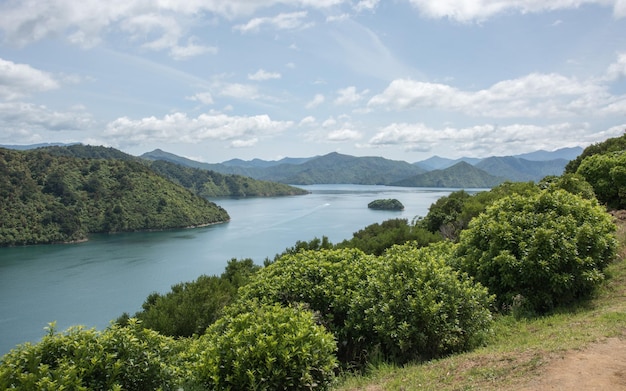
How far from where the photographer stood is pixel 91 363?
4383 mm

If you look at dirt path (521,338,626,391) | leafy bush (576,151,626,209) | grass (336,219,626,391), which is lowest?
grass (336,219,626,391)

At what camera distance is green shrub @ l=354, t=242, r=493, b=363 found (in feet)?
22.4

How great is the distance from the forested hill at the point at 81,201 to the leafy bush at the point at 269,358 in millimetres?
96057

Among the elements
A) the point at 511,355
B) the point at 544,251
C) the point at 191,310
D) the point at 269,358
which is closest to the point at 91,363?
the point at 269,358

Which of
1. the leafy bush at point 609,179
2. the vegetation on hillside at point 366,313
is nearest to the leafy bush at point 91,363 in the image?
the vegetation on hillside at point 366,313

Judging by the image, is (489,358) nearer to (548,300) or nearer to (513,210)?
(548,300)

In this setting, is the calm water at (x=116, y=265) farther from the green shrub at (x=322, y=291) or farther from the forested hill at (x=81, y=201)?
the green shrub at (x=322, y=291)

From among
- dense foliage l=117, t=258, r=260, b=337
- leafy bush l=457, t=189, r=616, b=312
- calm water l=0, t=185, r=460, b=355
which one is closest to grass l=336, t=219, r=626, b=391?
leafy bush l=457, t=189, r=616, b=312

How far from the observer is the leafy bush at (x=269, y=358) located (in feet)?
16.7

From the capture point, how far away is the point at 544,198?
9.79 metres

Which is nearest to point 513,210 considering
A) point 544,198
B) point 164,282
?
point 544,198

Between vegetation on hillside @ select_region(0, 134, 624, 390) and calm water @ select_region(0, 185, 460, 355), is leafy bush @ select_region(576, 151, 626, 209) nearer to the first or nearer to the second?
vegetation on hillside @ select_region(0, 134, 624, 390)

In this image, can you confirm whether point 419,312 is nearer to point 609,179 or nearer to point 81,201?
point 609,179

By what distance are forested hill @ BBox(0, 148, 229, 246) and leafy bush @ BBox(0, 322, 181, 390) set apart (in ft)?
314
